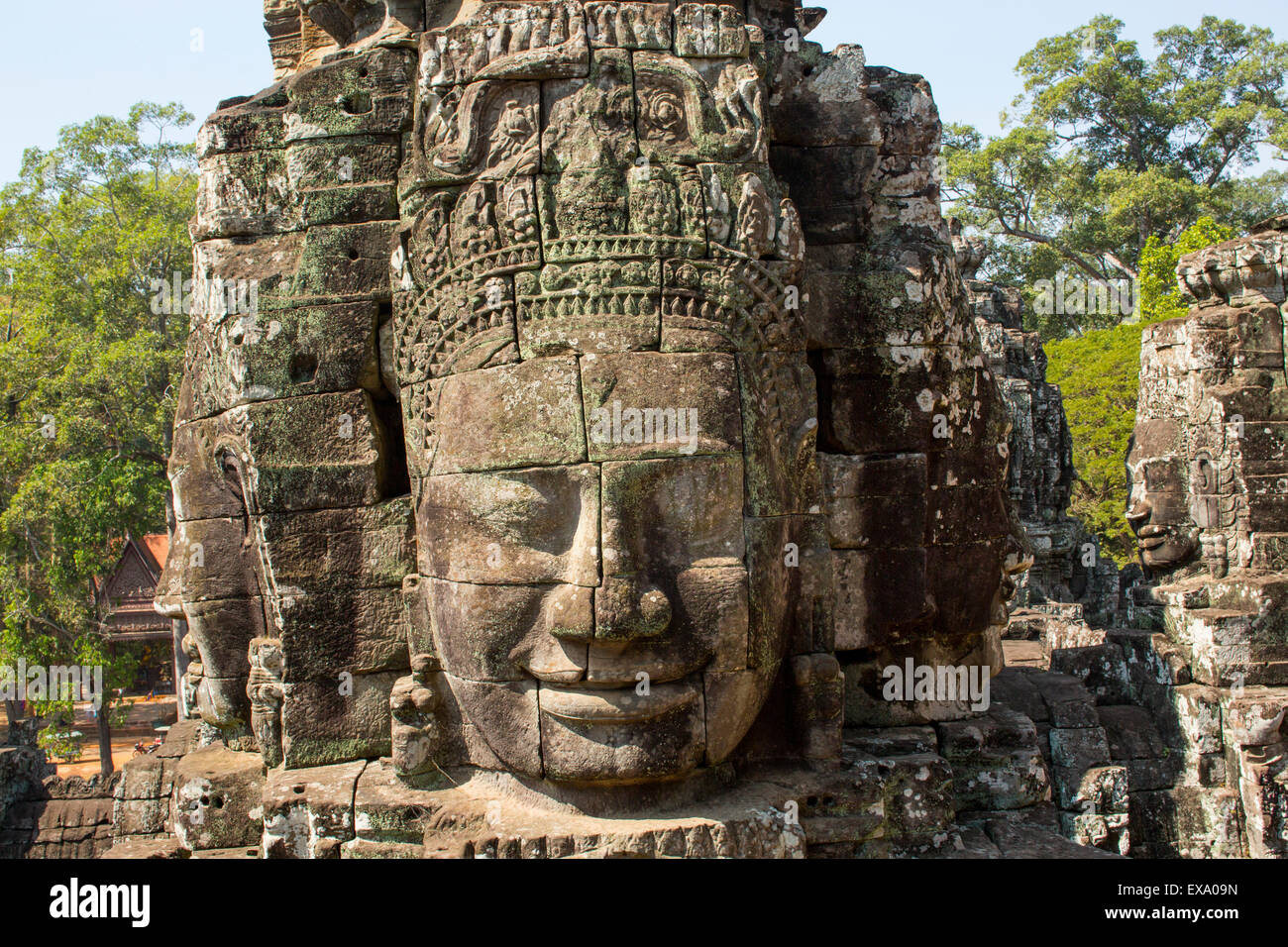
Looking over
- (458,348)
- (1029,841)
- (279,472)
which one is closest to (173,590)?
(279,472)

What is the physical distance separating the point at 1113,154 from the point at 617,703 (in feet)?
110

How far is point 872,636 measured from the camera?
502 centimetres

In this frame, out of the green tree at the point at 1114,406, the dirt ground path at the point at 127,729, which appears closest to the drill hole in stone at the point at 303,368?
the dirt ground path at the point at 127,729

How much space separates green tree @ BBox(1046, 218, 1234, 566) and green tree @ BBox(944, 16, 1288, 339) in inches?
258

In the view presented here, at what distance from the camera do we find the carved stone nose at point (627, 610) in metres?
4.05

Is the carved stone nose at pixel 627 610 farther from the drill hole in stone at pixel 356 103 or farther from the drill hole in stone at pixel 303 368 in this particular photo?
the drill hole in stone at pixel 356 103

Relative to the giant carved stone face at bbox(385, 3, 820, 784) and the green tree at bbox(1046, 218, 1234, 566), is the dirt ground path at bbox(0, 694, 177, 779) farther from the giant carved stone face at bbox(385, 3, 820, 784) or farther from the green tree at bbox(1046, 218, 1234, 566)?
the green tree at bbox(1046, 218, 1234, 566)

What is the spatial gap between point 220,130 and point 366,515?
201 centimetres

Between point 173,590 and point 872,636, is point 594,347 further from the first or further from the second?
point 173,590

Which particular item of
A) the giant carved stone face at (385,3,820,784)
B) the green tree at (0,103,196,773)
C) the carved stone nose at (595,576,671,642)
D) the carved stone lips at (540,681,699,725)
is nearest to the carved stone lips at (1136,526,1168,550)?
the giant carved stone face at (385,3,820,784)

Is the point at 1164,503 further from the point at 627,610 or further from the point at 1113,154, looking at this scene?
the point at 1113,154

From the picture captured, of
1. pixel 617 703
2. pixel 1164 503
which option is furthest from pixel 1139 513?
pixel 617 703

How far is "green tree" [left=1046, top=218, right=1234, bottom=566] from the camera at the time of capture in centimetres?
2312

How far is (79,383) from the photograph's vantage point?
60.1ft
